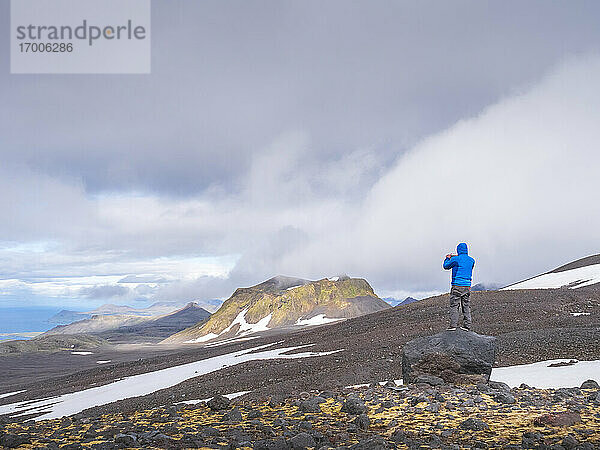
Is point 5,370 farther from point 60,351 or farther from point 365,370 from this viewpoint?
point 365,370

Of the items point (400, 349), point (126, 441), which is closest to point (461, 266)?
point (126, 441)

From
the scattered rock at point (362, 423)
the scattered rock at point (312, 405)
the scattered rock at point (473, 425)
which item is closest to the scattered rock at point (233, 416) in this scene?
the scattered rock at point (312, 405)

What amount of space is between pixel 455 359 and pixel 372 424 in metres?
4.56

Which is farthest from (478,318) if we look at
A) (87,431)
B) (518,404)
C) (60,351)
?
(60,351)

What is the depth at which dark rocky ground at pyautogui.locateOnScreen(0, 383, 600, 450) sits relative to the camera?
9.70 metres

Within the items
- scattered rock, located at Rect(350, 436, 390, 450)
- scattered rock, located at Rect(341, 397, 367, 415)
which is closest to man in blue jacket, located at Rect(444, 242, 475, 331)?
scattered rock, located at Rect(341, 397, 367, 415)

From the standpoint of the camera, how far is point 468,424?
10742mm

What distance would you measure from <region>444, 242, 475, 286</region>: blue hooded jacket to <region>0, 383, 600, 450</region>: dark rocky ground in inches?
145

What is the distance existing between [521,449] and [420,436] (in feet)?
7.17

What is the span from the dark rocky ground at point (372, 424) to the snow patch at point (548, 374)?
8.42ft

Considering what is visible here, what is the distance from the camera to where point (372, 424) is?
11.7m

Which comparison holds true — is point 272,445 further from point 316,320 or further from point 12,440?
point 316,320

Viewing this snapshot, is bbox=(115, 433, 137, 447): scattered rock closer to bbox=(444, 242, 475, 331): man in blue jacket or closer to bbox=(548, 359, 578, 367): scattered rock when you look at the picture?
bbox=(444, 242, 475, 331): man in blue jacket

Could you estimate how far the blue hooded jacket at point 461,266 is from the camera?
16.4 meters
